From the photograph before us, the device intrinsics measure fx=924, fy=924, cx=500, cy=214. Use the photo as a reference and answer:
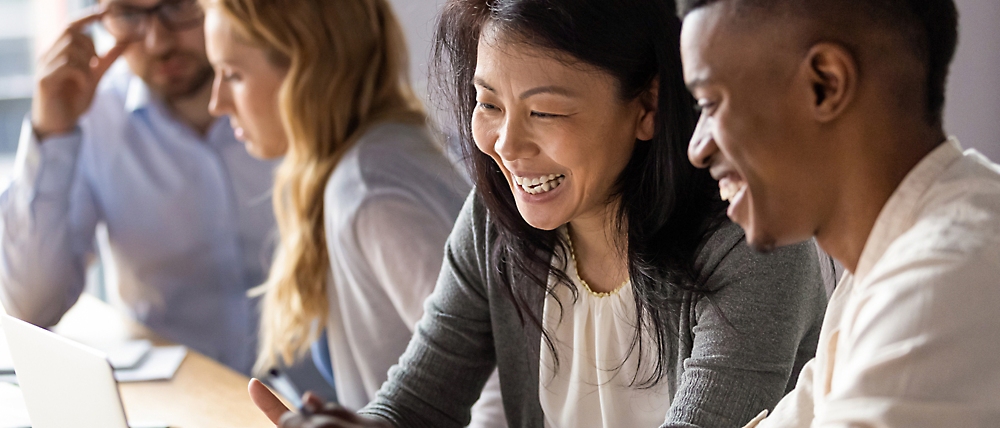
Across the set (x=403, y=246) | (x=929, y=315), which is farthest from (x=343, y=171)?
(x=929, y=315)

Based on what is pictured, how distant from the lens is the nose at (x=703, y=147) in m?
0.64

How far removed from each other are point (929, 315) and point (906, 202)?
10 centimetres

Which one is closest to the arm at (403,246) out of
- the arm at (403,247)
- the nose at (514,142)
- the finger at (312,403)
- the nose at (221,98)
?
the arm at (403,247)

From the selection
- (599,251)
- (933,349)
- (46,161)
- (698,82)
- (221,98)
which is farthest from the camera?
(46,161)

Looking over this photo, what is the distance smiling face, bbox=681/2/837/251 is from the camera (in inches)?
23.6

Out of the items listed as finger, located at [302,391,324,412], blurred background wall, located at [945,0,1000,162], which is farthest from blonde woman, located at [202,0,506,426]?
blurred background wall, located at [945,0,1000,162]

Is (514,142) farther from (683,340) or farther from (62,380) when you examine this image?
(62,380)

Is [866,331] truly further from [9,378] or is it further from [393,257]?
[9,378]

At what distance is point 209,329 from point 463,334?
4.09 ft

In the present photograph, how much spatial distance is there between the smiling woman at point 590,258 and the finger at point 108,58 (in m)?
1.27

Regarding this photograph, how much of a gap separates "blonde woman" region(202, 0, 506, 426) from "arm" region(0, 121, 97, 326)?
0.58m

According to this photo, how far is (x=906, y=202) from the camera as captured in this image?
606 millimetres

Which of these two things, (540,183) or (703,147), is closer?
(703,147)

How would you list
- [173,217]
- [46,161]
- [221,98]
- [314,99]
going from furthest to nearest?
[173,217] → [46,161] → [221,98] → [314,99]
